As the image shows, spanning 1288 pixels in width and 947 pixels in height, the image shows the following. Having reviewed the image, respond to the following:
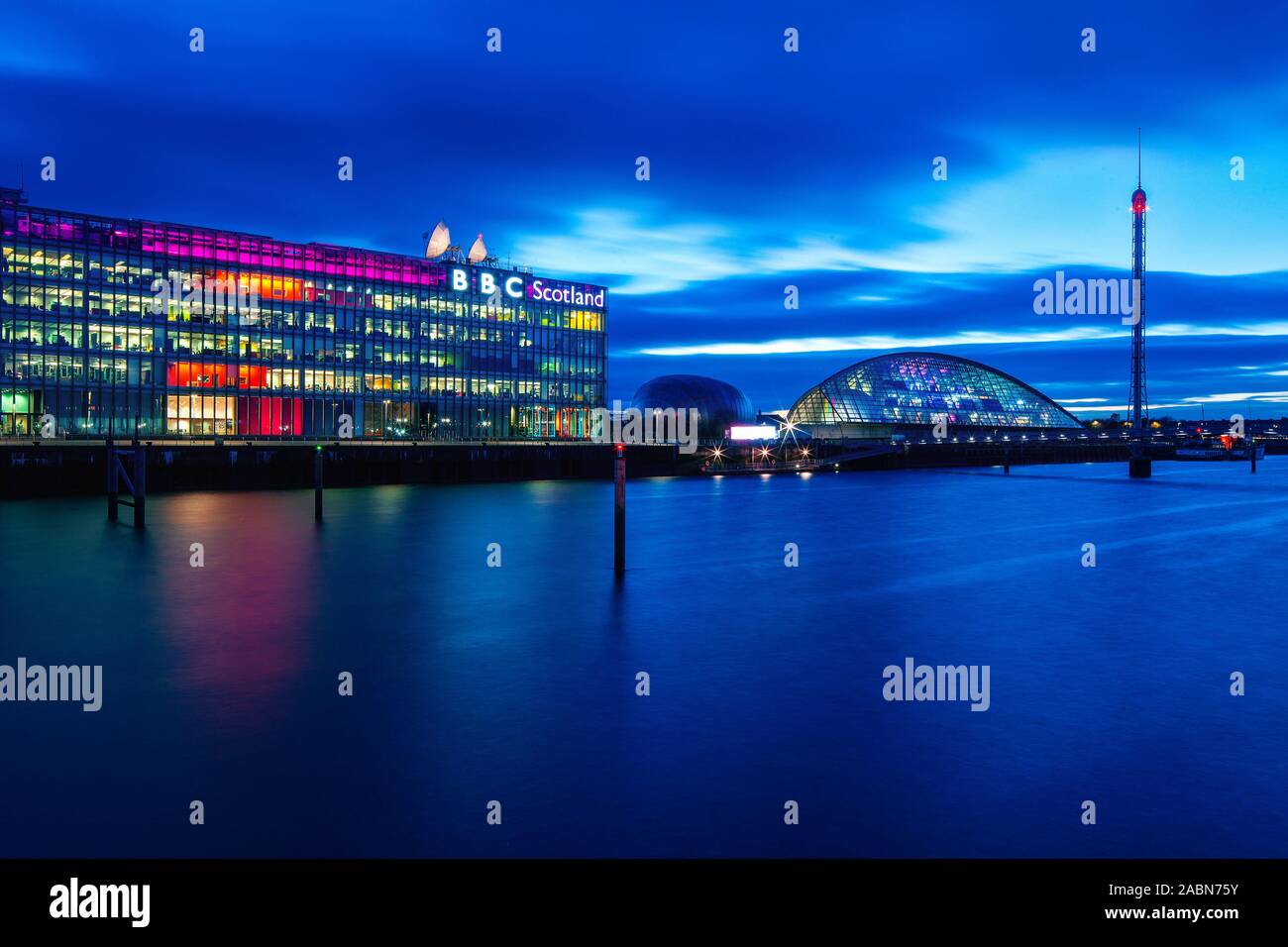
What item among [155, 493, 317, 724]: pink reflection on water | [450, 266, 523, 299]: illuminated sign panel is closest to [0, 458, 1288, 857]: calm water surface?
[155, 493, 317, 724]: pink reflection on water

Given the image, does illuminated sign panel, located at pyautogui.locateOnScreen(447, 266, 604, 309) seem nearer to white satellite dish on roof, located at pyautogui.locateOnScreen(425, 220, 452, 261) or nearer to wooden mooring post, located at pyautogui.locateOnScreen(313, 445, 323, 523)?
white satellite dish on roof, located at pyautogui.locateOnScreen(425, 220, 452, 261)

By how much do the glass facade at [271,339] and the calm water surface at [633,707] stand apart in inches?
3309

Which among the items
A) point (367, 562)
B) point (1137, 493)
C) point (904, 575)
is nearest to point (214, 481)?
point (367, 562)

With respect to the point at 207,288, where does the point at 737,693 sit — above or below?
below

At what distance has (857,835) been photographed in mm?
8852

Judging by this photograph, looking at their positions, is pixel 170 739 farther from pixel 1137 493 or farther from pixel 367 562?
pixel 1137 493

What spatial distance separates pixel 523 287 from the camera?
141 metres

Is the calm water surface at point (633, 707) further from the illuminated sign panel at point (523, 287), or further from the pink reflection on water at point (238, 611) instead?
the illuminated sign panel at point (523, 287)

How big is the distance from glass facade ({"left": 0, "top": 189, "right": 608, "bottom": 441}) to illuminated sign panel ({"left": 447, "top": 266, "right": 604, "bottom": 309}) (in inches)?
9.1

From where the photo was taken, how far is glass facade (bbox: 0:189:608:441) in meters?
103

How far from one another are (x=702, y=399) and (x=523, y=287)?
46.1m
